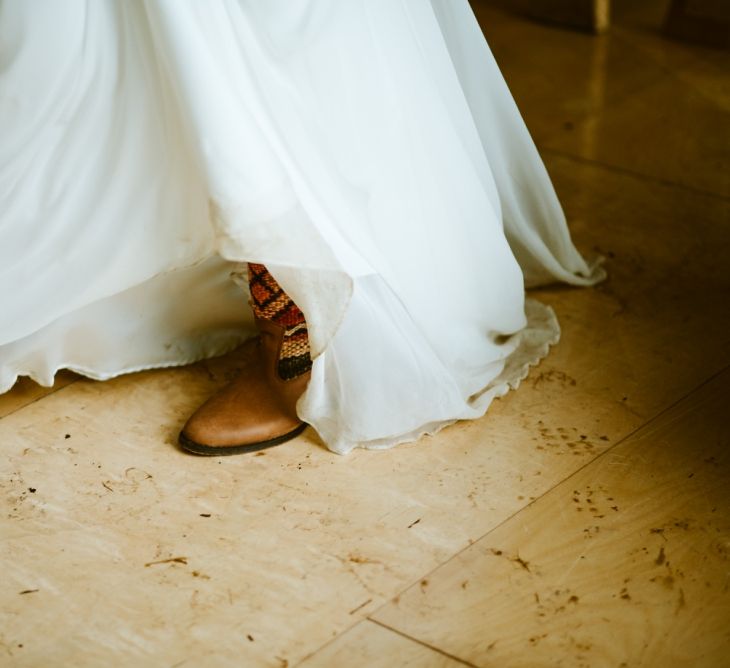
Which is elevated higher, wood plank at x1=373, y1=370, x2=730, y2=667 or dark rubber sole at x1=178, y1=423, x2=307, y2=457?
dark rubber sole at x1=178, y1=423, x2=307, y2=457

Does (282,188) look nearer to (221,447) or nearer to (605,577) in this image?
(221,447)

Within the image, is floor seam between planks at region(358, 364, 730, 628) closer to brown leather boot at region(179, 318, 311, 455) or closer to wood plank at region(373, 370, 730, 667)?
wood plank at region(373, 370, 730, 667)

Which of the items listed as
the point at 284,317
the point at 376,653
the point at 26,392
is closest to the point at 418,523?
the point at 376,653

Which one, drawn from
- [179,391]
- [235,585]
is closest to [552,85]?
[179,391]

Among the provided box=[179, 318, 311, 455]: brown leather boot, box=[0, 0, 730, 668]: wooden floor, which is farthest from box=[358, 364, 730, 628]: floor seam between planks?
box=[179, 318, 311, 455]: brown leather boot

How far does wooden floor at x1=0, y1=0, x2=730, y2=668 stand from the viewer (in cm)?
107

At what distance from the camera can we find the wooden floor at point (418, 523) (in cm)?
107

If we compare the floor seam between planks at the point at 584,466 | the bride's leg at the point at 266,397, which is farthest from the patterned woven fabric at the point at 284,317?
the floor seam between planks at the point at 584,466

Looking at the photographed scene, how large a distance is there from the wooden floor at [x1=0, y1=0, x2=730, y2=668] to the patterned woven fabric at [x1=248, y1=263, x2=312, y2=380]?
0.33 feet

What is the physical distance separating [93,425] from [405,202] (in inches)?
19.4

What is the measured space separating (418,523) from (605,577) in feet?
0.70

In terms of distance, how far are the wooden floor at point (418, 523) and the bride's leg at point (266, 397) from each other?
30 mm

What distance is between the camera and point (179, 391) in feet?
4.97

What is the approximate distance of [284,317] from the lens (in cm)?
139
